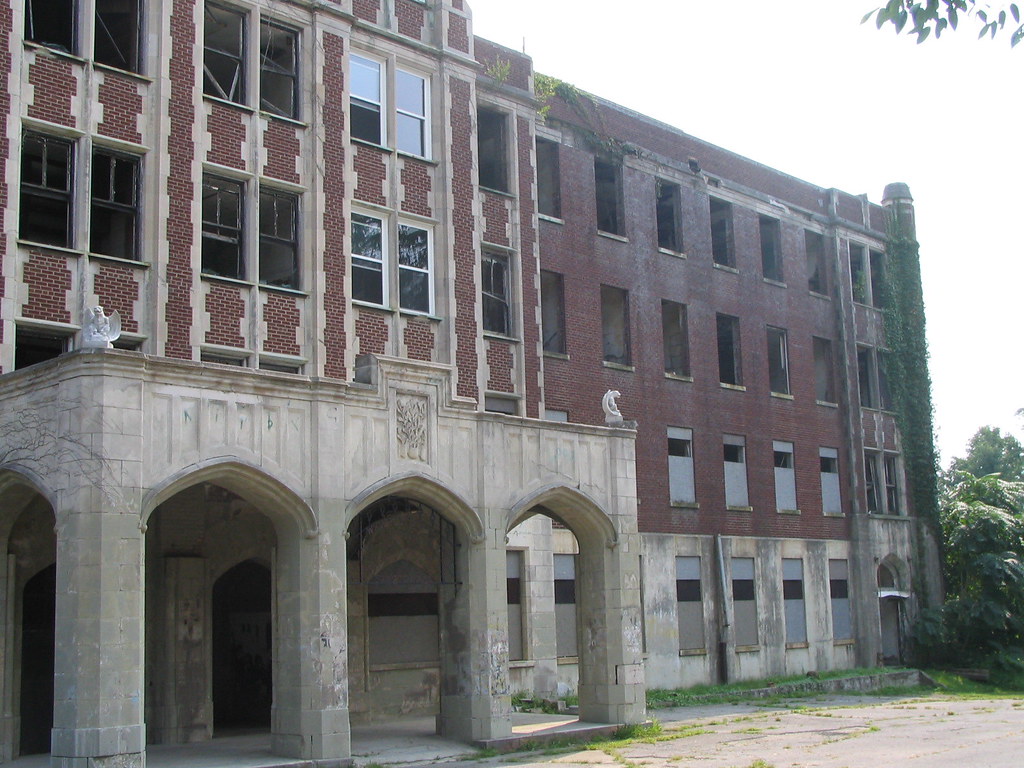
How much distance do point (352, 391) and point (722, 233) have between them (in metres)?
21.3

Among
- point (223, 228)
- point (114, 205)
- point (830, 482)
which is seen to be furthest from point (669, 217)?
point (114, 205)

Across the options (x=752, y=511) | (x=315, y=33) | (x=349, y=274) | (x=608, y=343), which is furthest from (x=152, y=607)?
(x=752, y=511)

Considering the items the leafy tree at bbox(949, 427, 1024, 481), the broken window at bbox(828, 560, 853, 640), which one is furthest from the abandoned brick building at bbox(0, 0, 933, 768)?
the leafy tree at bbox(949, 427, 1024, 481)

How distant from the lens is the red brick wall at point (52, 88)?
2131 cm

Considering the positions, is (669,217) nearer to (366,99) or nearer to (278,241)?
(366,99)

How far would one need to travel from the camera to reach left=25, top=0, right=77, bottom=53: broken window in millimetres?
22000

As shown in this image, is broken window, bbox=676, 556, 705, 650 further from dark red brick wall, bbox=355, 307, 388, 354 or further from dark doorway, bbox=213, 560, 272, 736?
dark doorway, bbox=213, 560, 272, 736

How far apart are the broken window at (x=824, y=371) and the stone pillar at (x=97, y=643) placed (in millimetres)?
29425

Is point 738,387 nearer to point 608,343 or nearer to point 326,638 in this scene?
point 608,343

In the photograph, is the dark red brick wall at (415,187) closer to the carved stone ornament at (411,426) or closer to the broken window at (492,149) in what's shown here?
the broken window at (492,149)

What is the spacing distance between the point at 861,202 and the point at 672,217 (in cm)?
1122

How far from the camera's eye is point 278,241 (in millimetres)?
24625

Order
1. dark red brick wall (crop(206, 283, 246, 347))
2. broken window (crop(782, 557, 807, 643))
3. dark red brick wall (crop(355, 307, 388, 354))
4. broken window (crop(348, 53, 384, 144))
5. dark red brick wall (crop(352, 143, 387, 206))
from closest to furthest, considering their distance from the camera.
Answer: dark red brick wall (crop(206, 283, 246, 347)) → dark red brick wall (crop(355, 307, 388, 354)) → dark red brick wall (crop(352, 143, 387, 206)) → broken window (crop(348, 53, 384, 144)) → broken window (crop(782, 557, 807, 643))

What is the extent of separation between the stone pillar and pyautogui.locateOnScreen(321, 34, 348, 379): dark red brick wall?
8854mm
